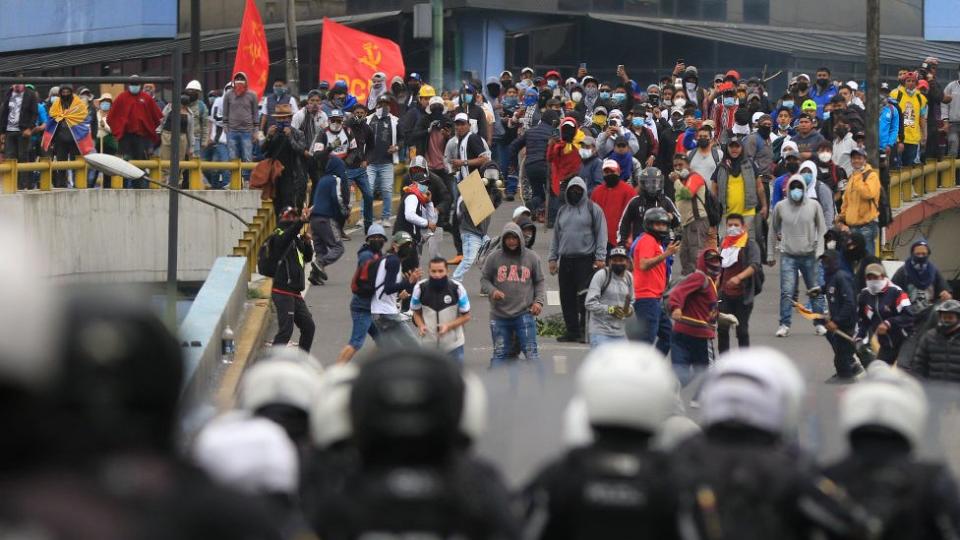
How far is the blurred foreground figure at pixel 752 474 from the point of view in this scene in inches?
Result: 198

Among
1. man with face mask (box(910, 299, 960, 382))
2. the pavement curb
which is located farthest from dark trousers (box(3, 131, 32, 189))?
man with face mask (box(910, 299, 960, 382))

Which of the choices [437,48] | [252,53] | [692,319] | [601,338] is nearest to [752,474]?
[692,319]

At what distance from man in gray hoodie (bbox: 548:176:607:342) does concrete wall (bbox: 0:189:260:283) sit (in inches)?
433

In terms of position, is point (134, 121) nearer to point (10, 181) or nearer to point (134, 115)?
point (134, 115)

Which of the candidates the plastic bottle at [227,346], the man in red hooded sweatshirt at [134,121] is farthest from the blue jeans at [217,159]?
the plastic bottle at [227,346]

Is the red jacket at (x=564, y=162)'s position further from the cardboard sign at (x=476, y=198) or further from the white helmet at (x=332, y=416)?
the white helmet at (x=332, y=416)

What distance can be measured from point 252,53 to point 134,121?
196 cm

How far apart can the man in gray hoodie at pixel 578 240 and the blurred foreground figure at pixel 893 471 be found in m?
13.5

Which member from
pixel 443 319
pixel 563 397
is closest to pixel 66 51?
pixel 443 319

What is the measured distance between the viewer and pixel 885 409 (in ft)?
18.1

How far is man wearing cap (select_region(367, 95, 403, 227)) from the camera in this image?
83.0ft

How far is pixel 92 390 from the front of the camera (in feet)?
11.4

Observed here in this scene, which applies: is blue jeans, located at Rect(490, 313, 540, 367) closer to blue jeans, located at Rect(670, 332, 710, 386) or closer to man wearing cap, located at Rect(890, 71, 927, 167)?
blue jeans, located at Rect(670, 332, 710, 386)

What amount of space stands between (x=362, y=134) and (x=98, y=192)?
6342mm
